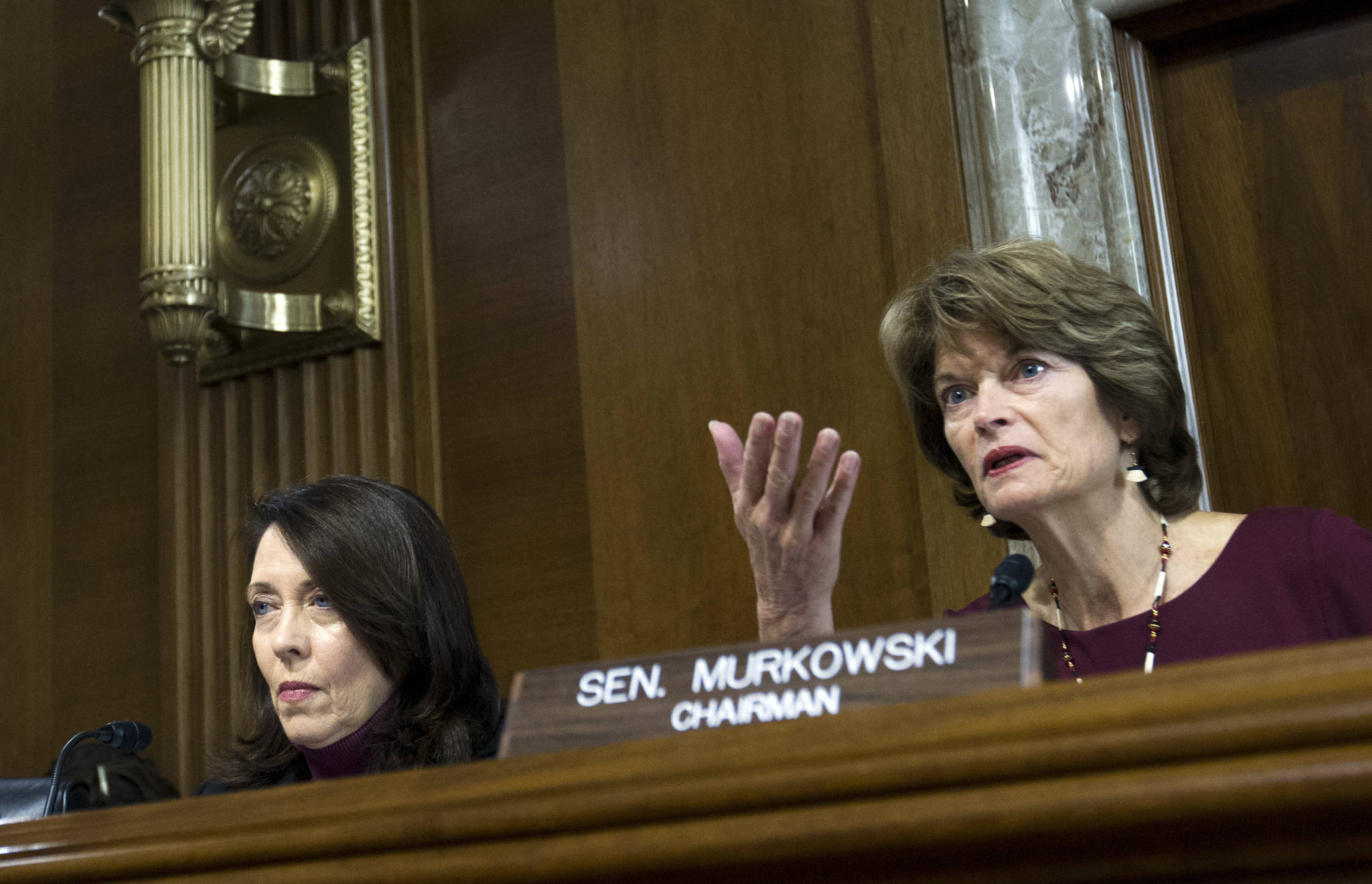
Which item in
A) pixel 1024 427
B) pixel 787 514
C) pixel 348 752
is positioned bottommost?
pixel 348 752

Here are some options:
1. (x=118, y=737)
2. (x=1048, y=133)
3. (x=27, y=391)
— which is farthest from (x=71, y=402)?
(x=1048, y=133)

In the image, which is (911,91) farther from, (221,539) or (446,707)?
(221,539)

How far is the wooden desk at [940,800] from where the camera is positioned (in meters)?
0.61

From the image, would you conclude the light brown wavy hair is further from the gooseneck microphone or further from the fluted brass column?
the fluted brass column

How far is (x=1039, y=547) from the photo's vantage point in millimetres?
1881

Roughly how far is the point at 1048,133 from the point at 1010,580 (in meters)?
1.51

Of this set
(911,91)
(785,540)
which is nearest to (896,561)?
(911,91)

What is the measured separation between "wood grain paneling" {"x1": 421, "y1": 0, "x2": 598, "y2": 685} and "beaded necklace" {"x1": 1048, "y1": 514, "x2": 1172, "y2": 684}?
1181 mm

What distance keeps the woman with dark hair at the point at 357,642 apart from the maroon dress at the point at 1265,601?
0.88m

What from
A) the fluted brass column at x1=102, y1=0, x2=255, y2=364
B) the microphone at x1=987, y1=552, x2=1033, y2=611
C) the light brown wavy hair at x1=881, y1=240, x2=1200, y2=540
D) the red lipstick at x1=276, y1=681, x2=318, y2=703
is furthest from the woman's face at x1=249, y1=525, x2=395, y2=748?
the fluted brass column at x1=102, y1=0, x2=255, y2=364

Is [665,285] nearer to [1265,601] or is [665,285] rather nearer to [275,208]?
[275,208]

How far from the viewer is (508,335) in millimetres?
3043

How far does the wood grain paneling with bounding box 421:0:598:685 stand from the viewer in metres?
2.93

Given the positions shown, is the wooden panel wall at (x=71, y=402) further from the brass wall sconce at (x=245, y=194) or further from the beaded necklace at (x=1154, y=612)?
the beaded necklace at (x=1154, y=612)
